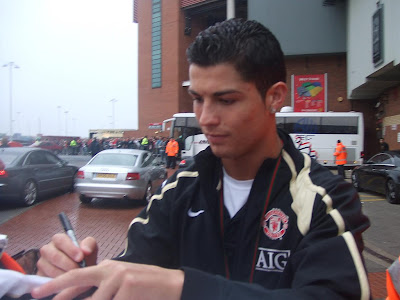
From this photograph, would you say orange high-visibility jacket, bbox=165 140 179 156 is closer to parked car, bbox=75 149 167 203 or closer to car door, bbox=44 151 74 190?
Answer: car door, bbox=44 151 74 190

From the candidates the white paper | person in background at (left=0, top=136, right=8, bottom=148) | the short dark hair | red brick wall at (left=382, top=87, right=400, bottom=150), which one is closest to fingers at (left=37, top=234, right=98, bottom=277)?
the white paper

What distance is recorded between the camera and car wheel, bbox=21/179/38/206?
8.91 metres

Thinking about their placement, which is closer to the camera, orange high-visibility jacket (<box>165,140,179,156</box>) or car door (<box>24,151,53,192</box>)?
car door (<box>24,151,53,192</box>)

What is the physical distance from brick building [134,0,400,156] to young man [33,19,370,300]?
8.88 metres

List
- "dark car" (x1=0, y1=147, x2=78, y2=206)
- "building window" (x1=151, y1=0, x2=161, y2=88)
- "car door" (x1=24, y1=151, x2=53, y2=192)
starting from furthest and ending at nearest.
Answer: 1. "building window" (x1=151, y1=0, x2=161, y2=88)
2. "car door" (x1=24, y1=151, x2=53, y2=192)
3. "dark car" (x1=0, y1=147, x2=78, y2=206)

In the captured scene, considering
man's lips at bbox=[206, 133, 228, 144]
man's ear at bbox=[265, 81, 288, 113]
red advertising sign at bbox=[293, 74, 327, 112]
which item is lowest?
man's lips at bbox=[206, 133, 228, 144]

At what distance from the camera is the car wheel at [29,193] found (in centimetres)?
891

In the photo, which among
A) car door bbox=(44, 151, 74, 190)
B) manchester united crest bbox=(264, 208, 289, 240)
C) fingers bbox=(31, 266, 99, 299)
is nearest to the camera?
fingers bbox=(31, 266, 99, 299)

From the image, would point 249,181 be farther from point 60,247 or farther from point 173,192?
point 60,247

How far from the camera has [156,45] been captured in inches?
1281

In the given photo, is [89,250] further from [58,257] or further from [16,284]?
[16,284]

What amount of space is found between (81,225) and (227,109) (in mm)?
6964

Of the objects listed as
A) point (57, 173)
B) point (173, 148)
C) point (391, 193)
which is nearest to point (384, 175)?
point (391, 193)

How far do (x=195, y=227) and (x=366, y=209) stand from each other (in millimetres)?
9097
